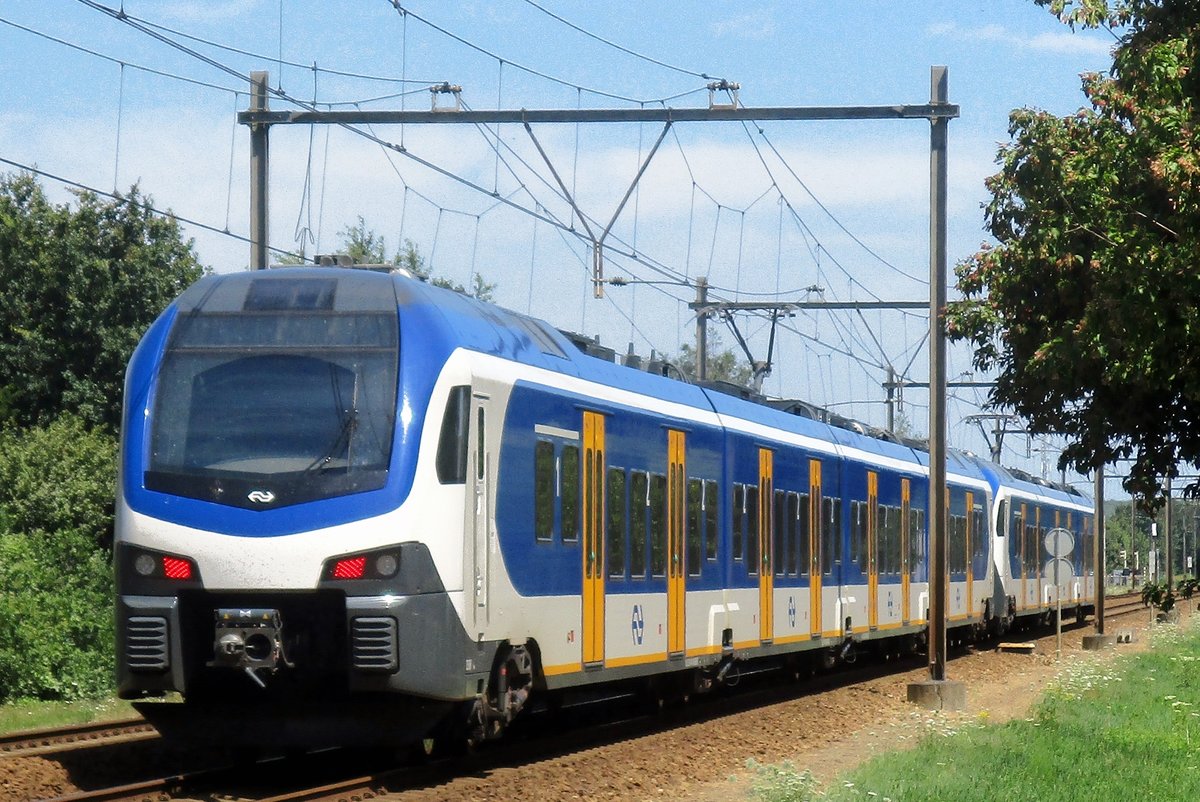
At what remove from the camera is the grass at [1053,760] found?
13.0 m

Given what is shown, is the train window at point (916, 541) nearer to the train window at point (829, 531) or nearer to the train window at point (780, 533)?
the train window at point (829, 531)

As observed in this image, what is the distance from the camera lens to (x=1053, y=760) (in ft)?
50.9

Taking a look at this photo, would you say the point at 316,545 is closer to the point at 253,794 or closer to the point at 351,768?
the point at 253,794

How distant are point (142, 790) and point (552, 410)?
452 centimetres

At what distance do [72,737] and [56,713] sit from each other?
3.59 m

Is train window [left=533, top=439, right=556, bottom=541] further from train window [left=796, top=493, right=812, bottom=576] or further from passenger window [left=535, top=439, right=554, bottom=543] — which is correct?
train window [left=796, top=493, right=812, bottom=576]

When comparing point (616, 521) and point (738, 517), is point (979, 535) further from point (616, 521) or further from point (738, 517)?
point (616, 521)

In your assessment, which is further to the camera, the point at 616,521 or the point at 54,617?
the point at 54,617

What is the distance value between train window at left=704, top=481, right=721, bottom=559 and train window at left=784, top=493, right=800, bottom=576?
129 inches

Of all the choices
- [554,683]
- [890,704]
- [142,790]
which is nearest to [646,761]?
[554,683]

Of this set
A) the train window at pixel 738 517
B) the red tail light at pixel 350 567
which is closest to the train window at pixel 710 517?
the train window at pixel 738 517

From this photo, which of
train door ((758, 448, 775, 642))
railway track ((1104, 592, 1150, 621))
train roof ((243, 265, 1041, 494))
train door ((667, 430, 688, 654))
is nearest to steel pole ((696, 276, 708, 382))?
train roof ((243, 265, 1041, 494))

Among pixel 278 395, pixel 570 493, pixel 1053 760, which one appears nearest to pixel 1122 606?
pixel 1053 760

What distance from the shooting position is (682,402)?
19547mm
